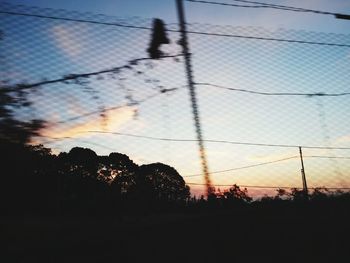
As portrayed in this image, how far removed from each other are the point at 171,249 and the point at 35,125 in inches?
68.2

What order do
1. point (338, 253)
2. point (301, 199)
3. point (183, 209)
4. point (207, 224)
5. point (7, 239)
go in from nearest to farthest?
1. point (7, 239)
2. point (207, 224)
3. point (338, 253)
4. point (301, 199)
5. point (183, 209)

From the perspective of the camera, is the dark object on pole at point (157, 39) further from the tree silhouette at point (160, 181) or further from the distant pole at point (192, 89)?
the tree silhouette at point (160, 181)

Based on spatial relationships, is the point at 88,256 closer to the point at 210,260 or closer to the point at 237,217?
the point at 210,260

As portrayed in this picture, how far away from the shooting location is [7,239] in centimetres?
295

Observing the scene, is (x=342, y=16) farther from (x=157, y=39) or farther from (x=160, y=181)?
(x=160, y=181)

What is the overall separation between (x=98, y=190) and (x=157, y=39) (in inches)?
793

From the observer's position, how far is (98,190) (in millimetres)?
22484

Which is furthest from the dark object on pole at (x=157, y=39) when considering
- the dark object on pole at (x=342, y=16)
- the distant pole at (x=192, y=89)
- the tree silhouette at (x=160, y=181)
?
the tree silhouette at (x=160, y=181)

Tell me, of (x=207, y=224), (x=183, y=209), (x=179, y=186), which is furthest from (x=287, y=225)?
(x=179, y=186)

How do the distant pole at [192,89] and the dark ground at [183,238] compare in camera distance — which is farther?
the distant pole at [192,89]

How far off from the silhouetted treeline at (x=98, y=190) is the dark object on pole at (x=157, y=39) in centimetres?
151

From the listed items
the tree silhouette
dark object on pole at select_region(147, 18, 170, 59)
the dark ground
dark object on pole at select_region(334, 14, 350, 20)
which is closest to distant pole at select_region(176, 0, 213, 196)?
dark object on pole at select_region(147, 18, 170, 59)

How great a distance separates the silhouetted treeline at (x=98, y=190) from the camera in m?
4.01

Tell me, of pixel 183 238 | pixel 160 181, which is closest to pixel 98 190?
pixel 160 181
